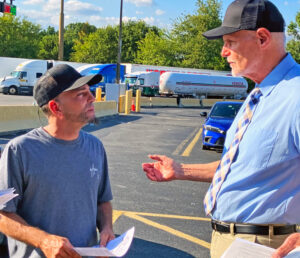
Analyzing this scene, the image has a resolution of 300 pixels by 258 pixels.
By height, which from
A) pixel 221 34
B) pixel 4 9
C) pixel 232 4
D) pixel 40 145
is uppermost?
pixel 4 9

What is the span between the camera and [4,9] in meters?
24.8

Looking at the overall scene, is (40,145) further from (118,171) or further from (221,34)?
(118,171)

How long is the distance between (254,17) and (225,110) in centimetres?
1153

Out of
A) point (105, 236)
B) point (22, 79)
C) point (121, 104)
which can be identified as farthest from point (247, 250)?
point (22, 79)

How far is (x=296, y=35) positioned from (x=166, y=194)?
160 feet

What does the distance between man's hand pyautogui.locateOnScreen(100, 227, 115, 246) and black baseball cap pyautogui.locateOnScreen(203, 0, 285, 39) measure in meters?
1.28

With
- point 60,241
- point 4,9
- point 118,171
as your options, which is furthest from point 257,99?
point 4,9

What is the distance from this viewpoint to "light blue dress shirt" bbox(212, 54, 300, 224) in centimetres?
221

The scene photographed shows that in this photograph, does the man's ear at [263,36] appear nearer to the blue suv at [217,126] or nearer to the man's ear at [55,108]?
the man's ear at [55,108]

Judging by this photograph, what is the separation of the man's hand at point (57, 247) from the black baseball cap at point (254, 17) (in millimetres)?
1377

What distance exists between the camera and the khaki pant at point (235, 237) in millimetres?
2408

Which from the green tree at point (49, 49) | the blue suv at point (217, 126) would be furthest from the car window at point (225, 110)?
the green tree at point (49, 49)

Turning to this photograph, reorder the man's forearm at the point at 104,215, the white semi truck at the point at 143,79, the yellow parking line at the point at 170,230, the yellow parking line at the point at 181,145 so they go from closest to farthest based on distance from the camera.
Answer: the man's forearm at the point at 104,215
the yellow parking line at the point at 170,230
the yellow parking line at the point at 181,145
the white semi truck at the point at 143,79

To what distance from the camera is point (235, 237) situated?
2477mm
